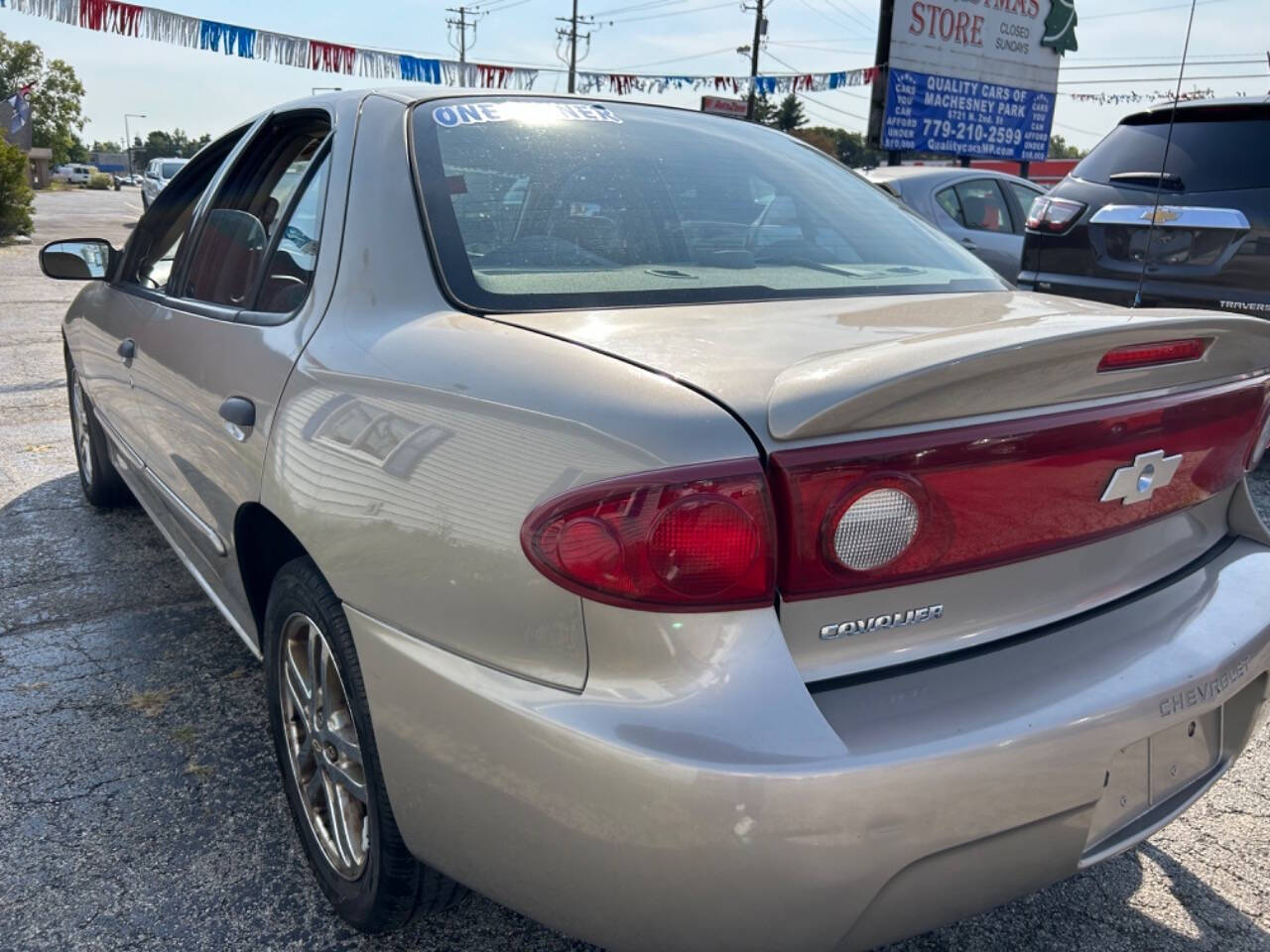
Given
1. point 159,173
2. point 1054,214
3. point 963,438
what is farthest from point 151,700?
point 159,173

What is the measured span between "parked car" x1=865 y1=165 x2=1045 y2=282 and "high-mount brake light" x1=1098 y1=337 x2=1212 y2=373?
6.11m

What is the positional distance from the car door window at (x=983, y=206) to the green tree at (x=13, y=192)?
16081 mm

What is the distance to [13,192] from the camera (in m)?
18.1

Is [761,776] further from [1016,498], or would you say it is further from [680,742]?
[1016,498]

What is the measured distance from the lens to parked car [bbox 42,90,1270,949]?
1350 mm

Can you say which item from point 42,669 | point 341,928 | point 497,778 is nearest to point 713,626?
point 497,778

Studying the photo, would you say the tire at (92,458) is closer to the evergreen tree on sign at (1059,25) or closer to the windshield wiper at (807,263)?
the windshield wiper at (807,263)

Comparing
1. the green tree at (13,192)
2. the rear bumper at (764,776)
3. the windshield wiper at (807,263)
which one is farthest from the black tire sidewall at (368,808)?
the green tree at (13,192)

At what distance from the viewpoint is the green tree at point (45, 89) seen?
73625mm

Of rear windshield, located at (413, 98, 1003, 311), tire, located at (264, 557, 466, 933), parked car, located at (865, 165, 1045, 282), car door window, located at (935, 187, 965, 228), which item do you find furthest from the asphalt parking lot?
car door window, located at (935, 187, 965, 228)

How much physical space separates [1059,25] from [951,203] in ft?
43.8

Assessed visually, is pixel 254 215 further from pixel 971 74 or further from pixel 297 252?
pixel 971 74

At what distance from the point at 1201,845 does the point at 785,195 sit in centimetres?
171

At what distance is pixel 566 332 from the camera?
169cm
